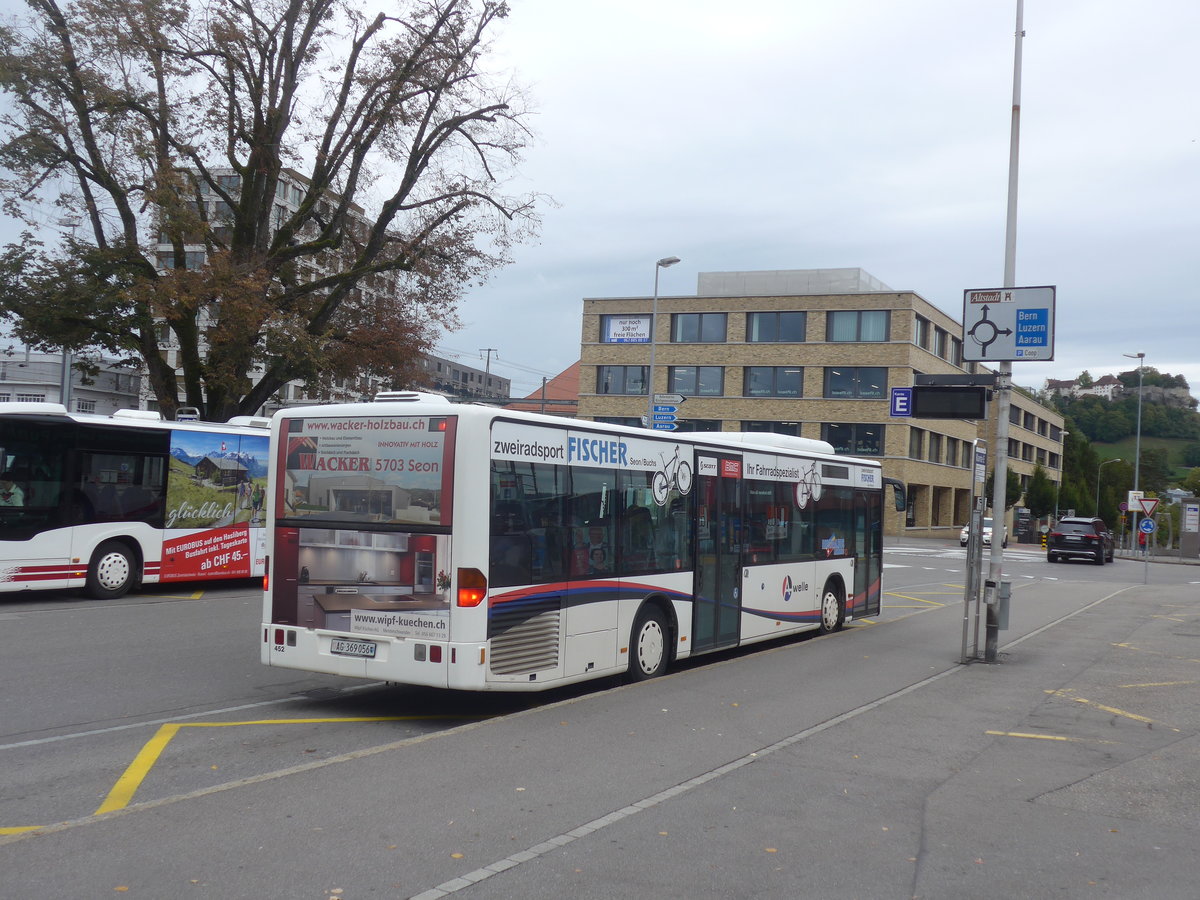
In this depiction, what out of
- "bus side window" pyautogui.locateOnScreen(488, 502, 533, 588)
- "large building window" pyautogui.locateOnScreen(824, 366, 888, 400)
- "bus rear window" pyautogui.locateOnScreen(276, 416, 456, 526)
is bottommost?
"bus side window" pyautogui.locateOnScreen(488, 502, 533, 588)

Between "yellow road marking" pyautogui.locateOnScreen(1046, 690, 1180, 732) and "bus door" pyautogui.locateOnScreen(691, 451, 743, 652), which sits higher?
"bus door" pyautogui.locateOnScreen(691, 451, 743, 652)

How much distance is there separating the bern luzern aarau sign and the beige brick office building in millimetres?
48283

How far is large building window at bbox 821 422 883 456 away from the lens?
6225 centimetres

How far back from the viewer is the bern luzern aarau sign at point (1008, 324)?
12914mm

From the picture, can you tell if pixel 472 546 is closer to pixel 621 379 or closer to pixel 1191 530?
pixel 1191 530

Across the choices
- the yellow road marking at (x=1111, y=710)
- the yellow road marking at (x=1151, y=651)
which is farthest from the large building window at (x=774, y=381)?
the yellow road marking at (x=1111, y=710)

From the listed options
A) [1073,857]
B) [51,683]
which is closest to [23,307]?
[51,683]

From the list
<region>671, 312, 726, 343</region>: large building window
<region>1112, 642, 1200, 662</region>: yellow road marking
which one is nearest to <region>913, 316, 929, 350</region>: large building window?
<region>671, 312, 726, 343</region>: large building window

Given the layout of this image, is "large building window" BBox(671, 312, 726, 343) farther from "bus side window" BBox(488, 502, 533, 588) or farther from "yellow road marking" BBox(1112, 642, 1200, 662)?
"bus side window" BBox(488, 502, 533, 588)

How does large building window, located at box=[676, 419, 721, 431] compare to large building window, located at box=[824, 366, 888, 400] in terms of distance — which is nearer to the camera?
large building window, located at box=[824, 366, 888, 400]

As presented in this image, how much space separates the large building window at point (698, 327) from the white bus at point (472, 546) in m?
55.5

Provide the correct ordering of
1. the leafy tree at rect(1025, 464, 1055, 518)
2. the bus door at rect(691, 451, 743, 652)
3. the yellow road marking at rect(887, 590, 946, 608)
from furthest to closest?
the leafy tree at rect(1025, 464, 1055, 518)
the yellow road marking at rect(887, 590, 946, 608)
the bus door at rect(691, 451, 743, 652)

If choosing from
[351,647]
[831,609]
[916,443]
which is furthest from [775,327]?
[351,647]

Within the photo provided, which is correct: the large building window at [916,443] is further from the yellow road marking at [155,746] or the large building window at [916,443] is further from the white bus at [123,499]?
the yellow road marking at [155,746]
